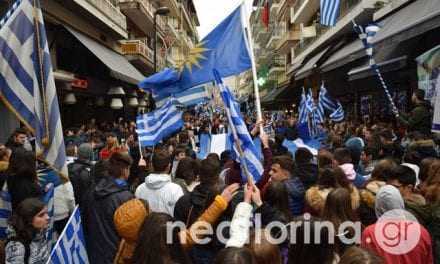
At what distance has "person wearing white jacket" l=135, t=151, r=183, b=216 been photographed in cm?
456

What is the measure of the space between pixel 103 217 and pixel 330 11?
10065mm

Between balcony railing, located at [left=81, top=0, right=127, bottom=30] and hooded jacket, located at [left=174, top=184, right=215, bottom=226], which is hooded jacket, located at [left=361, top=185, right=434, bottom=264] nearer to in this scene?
hooded jacket, located at [left=174, top=184, right=215, bottom=226]

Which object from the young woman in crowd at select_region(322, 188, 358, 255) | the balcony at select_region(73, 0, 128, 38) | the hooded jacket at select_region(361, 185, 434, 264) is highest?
the balcony at select_region(73, 0, 128, 38)

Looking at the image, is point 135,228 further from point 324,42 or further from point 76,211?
point 324,42

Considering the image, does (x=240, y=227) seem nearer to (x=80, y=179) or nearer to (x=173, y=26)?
(x=80, y=179)

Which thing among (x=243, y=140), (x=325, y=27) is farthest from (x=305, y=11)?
(x=243, y=140)

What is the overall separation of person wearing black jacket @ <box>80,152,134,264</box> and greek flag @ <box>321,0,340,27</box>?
9511 millimetres

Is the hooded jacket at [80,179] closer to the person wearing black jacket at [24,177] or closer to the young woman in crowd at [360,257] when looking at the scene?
the person wearing black jacket at [24,177]

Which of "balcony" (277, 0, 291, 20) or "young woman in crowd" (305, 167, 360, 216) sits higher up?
"balcony" (277, 0, 291, 20)

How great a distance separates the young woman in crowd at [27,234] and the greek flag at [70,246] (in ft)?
0.85

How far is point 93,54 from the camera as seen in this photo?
56.8 ft

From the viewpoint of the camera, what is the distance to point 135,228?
10.7ft

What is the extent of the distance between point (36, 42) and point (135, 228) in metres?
1.98

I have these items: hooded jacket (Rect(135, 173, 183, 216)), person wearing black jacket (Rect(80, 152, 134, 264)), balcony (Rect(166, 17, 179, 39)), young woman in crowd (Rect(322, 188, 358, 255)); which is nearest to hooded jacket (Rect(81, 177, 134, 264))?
person wearing black jacket (Rect(80, 152, 134, 264))
